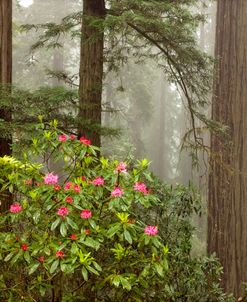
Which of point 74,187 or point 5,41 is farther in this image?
point 5,41

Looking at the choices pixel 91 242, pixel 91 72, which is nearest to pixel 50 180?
pixel 91 242

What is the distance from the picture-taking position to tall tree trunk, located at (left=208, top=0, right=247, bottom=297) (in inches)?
234

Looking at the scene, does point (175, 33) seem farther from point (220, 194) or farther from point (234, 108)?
point (220, 194)

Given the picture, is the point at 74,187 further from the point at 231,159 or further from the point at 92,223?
the point at 231,159

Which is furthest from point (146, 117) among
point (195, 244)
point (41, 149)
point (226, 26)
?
point (41, 149)

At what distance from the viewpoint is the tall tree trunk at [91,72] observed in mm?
5609

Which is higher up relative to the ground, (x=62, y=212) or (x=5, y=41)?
(x=5, y=41)

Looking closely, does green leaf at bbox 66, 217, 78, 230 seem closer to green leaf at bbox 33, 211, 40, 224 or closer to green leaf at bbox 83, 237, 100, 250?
green leaf at bbox 83, 237, 100, 250

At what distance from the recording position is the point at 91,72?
5.72 m

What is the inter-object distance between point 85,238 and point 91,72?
302 cm

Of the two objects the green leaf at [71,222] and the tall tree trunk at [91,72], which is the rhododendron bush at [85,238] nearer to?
the green leaf at [71,222]

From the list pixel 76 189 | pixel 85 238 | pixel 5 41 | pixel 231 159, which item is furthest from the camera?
pixel 231 159

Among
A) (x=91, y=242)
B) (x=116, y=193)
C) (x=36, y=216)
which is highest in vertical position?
(x=116, y=193)

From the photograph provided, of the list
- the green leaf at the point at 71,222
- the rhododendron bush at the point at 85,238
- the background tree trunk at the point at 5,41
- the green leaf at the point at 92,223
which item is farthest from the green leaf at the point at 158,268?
the background tree trunk at the point at 5,41
